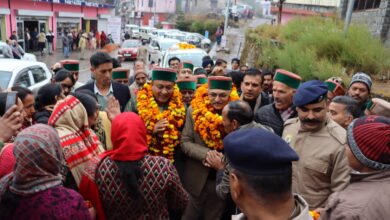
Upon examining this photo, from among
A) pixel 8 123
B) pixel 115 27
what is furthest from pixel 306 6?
pixel 8 123

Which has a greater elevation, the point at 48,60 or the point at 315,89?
the point at 315,89

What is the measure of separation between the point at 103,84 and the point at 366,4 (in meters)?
13.1

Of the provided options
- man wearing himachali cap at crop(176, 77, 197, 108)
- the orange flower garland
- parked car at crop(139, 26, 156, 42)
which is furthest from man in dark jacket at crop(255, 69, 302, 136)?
parked car at crop(139, 26, 156, 42)

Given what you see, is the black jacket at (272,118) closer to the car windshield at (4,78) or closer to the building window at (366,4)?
the car windshield at (4,78)

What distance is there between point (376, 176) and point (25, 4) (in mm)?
26171

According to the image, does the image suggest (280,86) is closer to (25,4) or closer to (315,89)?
(315,89)

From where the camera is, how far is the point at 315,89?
2.93 meters

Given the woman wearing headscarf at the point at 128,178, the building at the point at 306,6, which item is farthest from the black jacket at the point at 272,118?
the building at the point at 306,6

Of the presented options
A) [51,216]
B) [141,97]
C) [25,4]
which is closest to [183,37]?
[25,4]

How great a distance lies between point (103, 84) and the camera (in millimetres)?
4355

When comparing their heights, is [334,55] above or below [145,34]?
above

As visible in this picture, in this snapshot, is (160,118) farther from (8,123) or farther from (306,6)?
(306,6)

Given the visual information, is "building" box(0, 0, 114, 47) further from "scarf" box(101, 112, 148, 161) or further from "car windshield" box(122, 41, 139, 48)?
"scarf" box(101, 112, 148, 161)

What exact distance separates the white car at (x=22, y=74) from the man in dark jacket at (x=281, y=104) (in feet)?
20.0
